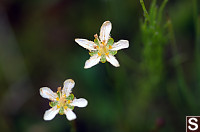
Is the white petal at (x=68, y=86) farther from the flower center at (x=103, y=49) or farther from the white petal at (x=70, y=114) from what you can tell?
the flower center at (x=103, y=49)

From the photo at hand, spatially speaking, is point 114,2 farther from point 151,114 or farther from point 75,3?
point 151,114

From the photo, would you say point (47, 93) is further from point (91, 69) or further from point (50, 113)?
point (91, 69)


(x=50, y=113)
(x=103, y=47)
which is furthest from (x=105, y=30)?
(x=50, y=113)

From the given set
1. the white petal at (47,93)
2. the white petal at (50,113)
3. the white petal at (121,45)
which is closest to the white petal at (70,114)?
the white petal at (50,113)

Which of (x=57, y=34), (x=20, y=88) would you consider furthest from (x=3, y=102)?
(x=57, y=34)

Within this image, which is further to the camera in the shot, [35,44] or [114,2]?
[35,44]

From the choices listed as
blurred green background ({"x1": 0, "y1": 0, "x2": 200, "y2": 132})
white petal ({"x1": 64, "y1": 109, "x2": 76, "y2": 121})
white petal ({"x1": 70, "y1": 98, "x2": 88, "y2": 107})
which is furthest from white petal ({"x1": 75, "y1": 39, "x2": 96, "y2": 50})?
blurred green background ({"x1": 0, "y1": 0, "x2": 200, "y2": 132})

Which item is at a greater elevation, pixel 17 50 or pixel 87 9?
pixel 87 9
